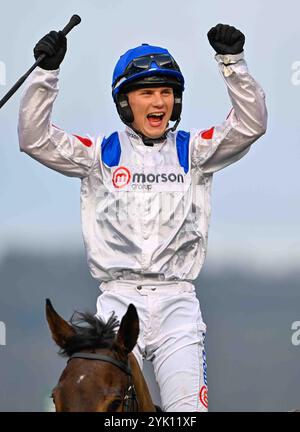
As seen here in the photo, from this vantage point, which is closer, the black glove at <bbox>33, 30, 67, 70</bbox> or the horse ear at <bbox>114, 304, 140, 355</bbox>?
the horse ear at <bbox>114, 304, 140, 355</bbox>

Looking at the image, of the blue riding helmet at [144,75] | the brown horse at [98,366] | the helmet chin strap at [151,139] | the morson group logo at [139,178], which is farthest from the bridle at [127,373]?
the blue riding helmet at [144,75]

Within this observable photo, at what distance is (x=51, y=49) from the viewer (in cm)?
547

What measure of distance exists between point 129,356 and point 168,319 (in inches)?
27.6

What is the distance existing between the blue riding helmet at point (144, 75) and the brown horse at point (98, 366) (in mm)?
1302

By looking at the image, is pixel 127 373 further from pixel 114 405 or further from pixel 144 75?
pixel 144 75

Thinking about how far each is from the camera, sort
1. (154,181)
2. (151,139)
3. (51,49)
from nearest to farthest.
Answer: (51,49)
(154,181)
(151,139)

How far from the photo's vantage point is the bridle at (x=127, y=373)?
4.64 metres

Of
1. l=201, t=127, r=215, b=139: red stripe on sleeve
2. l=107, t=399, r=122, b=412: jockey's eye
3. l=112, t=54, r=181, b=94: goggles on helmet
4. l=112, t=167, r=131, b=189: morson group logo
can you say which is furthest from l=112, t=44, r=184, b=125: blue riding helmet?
l=107, t=399, r=122, b=412: jockey's eye

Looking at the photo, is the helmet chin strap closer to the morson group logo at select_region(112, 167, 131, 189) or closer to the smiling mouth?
the smiling mouth

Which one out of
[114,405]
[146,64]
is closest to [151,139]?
[146,64]

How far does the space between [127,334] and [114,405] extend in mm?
321

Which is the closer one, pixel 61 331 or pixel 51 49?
pixel 61 331

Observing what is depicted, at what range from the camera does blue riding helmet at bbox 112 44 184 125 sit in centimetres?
573

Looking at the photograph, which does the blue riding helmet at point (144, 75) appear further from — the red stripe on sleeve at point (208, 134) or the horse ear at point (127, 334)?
the horse ear at point (127, 334)
